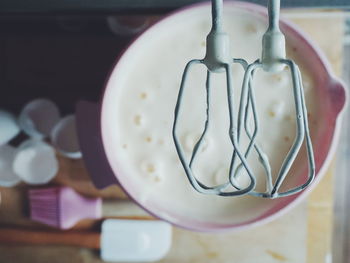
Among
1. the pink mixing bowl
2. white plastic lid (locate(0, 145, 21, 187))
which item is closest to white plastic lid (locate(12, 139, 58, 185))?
white plastic lid (locate(0, 145, 21, 187))

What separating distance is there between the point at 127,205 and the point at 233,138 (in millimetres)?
433

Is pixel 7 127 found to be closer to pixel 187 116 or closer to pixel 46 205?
pixel 46 205

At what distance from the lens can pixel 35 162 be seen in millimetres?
684

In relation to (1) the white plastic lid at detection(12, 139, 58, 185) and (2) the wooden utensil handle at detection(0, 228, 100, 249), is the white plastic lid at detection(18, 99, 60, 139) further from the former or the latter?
(2) the wooden utensil handle at detection(0, 228, 100, 249)

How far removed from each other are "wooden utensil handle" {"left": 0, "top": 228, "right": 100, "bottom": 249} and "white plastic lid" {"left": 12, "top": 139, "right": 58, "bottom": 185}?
81 mm

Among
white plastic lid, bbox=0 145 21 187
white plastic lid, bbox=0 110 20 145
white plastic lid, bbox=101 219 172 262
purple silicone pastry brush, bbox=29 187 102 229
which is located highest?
white plastic lid, bbox=0 110 20 145

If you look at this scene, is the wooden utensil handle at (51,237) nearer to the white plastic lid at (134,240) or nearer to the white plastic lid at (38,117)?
the white plastic lid at (134,240)

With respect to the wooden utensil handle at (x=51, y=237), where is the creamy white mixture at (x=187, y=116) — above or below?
above

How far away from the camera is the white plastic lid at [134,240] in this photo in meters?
0.72

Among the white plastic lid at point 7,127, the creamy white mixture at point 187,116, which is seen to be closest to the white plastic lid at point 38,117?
the white plastic lid at point 7,127

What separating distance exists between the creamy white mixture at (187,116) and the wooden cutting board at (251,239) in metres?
0.11

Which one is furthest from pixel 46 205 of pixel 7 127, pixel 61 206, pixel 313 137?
pixel 313 137

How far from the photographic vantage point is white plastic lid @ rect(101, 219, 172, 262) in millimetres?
720

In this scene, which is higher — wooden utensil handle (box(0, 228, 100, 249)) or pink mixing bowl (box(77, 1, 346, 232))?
pink mixing bowl (box(77, 1, 346, 232))
